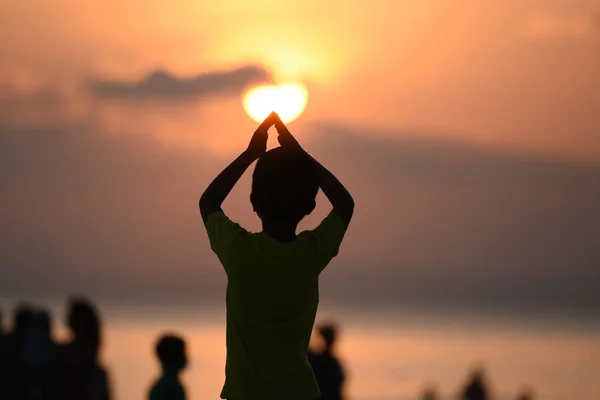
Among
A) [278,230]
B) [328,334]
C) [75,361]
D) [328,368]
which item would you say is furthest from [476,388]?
[278,230]

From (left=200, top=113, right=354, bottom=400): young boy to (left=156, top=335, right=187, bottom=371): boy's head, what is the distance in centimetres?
359

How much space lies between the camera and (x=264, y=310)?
5.18 meters

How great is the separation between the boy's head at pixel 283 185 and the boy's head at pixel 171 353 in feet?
12.3

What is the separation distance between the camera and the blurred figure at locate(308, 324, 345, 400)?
1195 centimetres

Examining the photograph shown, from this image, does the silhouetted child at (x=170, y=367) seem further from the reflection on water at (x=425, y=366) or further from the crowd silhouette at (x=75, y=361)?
the reflection on water at (x=425, y=366)

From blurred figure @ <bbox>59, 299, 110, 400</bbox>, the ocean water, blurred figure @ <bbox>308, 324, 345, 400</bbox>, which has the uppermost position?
the ocean water

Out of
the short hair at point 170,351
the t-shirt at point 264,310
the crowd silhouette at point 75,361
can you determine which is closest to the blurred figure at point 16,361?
the crowd silhouette at point 75,361

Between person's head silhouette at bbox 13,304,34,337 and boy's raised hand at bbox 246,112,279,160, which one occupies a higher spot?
person's head silhouette at bbox 13,304,34,337

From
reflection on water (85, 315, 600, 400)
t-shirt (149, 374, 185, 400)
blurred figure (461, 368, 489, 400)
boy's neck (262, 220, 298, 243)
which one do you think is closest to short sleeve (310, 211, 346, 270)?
boy's neck (262, 220, 298, 243)

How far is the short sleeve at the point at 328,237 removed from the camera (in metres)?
5.27

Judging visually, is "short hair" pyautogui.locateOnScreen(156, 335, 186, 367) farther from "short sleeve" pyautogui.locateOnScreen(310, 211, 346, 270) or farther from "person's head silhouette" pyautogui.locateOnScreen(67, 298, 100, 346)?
"short sleeve" pyautogui.locateOnScreen(310, 211, 346, 270)

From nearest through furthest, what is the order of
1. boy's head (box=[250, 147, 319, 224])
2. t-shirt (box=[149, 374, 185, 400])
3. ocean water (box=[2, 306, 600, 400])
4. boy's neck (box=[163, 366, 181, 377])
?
boy's head (box=[250, 147, 319, 224]) < t-shirt (box=[149, 374, 185, 400]) < boy's neck (box=[163, 366, 181, 377]) < ocean water (box=[2, 306, 600, 400])

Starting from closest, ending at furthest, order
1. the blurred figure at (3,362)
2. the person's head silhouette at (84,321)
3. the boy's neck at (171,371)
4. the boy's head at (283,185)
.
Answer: the boy's head at (283,185)
the boy's neck at (171,371)
the person's head silhouette at (84,321)
the blurred figure at (3,362)

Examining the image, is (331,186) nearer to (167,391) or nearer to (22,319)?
(167,391)
